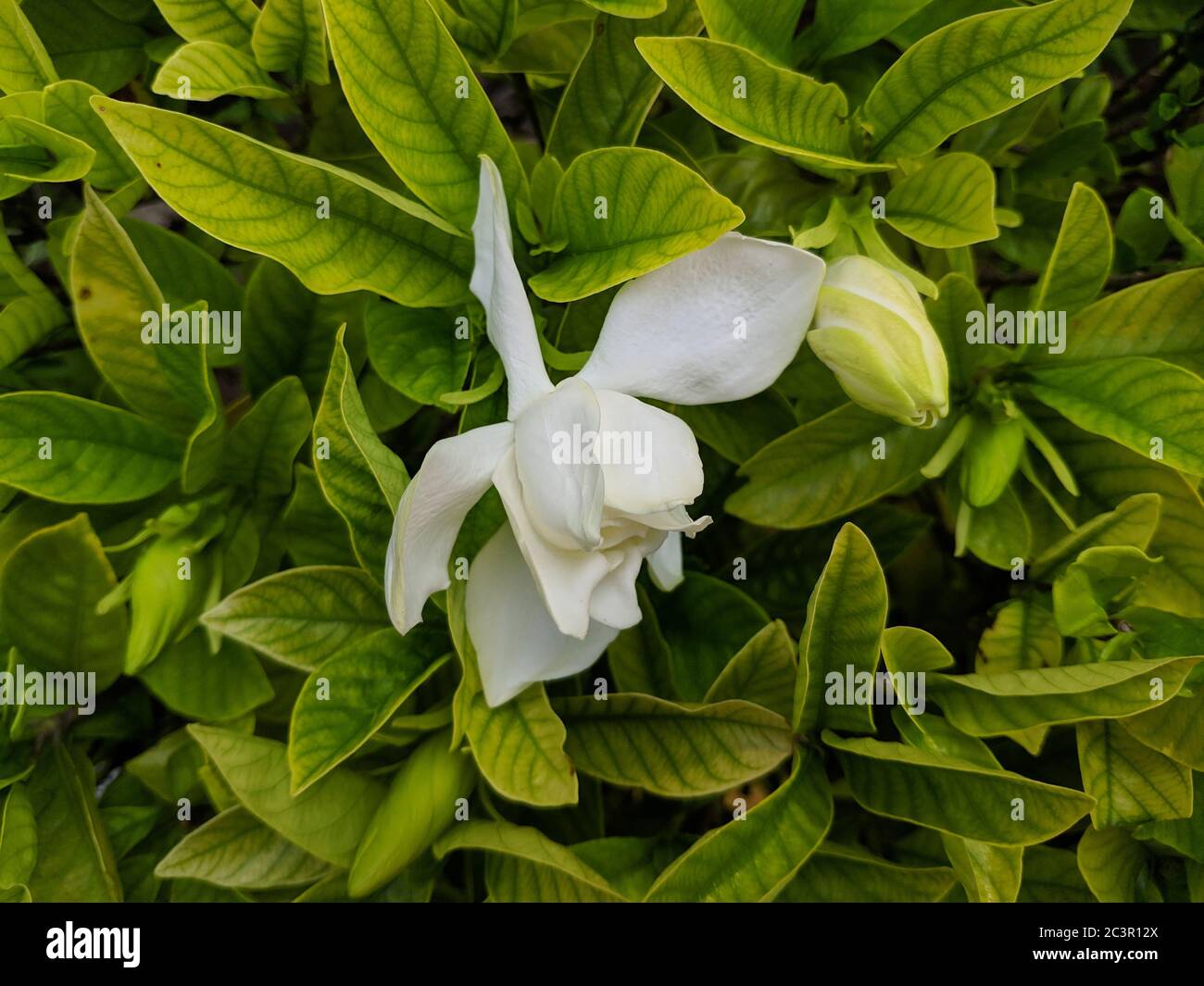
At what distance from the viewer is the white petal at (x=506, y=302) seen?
48 centimetres

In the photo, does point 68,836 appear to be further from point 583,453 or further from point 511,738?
point 583,453

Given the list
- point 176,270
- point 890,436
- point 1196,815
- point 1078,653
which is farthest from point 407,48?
point 1196,815

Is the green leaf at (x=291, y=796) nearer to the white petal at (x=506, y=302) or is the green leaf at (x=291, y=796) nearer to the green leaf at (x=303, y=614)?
the green leaf at (x=303, y=614)

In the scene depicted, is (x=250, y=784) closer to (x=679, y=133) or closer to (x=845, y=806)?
(x=845, y=806)

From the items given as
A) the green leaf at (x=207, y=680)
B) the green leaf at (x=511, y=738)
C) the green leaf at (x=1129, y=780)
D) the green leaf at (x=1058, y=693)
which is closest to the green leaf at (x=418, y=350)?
the green leaf at (x=511, y=738)

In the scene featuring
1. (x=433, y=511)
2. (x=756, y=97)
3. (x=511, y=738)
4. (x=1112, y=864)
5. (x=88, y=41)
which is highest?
(x=88, y=41)

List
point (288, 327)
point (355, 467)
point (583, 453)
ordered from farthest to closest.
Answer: point (288, 327) < point (355, 467) < point (583, 453)

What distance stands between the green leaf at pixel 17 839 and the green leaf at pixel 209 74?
1.37 feet

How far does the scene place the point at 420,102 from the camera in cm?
51

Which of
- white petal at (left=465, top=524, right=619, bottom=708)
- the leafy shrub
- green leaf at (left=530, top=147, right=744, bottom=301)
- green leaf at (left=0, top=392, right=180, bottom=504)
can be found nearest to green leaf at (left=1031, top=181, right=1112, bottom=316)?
the leafy shrub

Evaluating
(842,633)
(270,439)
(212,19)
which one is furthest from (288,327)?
(842,633)

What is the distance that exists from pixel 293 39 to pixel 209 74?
0.06m

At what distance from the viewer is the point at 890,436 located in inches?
24.8

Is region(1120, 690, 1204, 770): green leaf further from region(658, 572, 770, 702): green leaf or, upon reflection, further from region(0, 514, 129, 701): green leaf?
region(0, 514, 129, 701): green leaf
